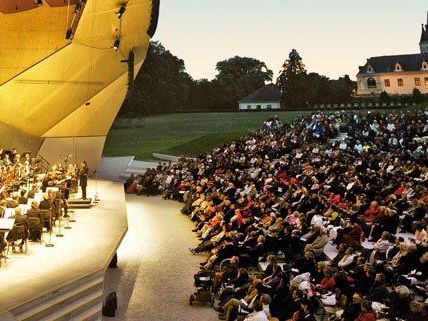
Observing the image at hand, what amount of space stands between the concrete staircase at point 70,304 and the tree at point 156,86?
44114mm

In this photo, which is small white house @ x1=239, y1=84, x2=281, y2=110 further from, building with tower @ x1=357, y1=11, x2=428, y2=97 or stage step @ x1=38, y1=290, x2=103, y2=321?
stage step @ x1=38, y1=290, x2=103, y2=321

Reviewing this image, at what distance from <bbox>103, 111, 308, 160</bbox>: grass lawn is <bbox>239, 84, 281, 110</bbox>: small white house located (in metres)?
16.4

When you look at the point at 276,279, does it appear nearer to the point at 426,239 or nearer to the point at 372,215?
the point at 426,239

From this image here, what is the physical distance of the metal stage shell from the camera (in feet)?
60.2

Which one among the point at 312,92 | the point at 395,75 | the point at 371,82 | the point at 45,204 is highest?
the point at 395,75

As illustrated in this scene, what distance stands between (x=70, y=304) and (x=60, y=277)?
638 millimetres

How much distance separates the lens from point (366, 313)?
7449mm

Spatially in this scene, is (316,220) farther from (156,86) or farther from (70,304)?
(156,86)

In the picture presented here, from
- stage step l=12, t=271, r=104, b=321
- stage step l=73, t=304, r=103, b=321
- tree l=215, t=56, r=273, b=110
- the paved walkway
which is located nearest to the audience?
the paved walkway

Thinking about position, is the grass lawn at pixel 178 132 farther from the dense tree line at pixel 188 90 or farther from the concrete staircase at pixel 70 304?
the concrete staircase at pixel 70 304

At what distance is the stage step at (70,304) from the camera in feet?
27.0

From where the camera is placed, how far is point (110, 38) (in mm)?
21422

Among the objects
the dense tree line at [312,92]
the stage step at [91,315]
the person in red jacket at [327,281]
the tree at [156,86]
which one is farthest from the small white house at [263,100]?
the stage step at [91,315]

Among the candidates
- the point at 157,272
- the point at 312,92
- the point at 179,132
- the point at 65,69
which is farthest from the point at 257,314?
the point at 312,92
